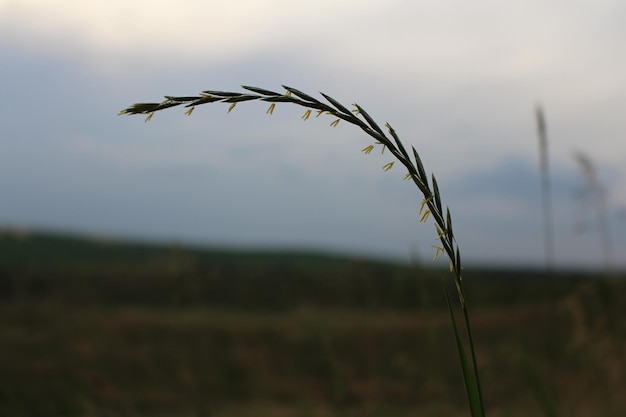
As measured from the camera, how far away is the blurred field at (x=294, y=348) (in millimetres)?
4305

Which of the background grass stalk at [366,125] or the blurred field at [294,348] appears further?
the blurred field at [294,348]

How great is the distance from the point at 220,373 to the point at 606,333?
20.9 ft

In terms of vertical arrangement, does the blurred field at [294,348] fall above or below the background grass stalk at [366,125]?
below

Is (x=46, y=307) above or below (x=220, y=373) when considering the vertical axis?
above

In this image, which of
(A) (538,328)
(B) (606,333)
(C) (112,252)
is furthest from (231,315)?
(C) (112,252)

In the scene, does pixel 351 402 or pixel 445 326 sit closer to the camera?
pixel 351 402

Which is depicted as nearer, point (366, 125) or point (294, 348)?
point (366, 125)

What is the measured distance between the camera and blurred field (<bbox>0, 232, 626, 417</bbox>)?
430 centimetres

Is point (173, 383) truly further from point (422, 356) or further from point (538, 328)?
point (538, 328)

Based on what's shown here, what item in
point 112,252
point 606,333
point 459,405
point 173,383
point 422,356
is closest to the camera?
point 606,333

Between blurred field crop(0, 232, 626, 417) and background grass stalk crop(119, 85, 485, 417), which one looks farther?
blurred field crop(0, 232, 626, 417)

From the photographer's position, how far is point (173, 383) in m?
9.10

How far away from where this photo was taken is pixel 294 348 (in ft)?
37.3

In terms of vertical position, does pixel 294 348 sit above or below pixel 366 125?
below
